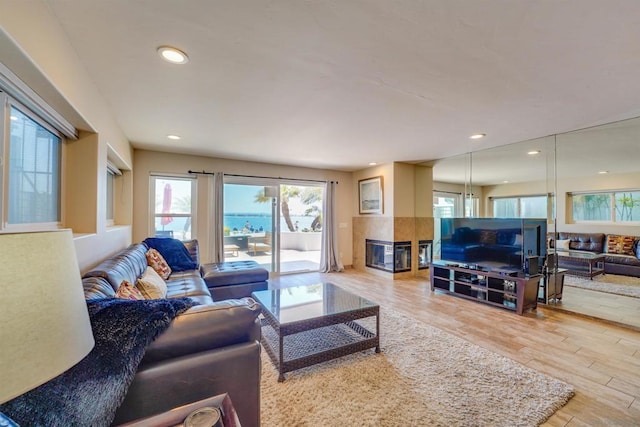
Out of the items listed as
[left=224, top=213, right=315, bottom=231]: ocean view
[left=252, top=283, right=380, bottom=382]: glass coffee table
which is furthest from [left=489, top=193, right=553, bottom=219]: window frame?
[left=224, top=213, right=315, bottom=231]: ocean view

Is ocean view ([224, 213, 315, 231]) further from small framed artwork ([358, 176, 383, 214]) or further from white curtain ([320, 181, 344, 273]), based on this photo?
small framed artwork ([358, 176, 383, 214])

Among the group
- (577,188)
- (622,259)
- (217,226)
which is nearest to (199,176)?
(217,226)

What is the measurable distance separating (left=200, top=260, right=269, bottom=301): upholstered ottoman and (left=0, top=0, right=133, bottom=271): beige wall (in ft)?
3.53

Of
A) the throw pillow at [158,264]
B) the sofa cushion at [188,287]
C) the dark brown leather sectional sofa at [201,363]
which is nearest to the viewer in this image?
the dark brown leather sectional sofa at [201,363]

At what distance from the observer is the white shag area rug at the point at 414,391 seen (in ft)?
5.32

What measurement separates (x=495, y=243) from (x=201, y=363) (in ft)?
12.7

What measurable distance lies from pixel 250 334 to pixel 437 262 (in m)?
3.75

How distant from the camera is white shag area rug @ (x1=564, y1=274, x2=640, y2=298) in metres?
3.68

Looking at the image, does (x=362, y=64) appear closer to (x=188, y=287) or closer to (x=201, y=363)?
(x=201, y=363)

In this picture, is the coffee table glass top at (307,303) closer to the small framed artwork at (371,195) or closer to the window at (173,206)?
the window at (173,206)

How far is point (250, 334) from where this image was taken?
4.58ft

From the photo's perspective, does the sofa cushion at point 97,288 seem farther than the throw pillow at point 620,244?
No

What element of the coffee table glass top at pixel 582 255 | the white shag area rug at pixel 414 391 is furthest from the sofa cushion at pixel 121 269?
the coffee table glass top at pixel 582 255

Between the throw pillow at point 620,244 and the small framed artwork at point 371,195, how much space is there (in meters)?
3.26
